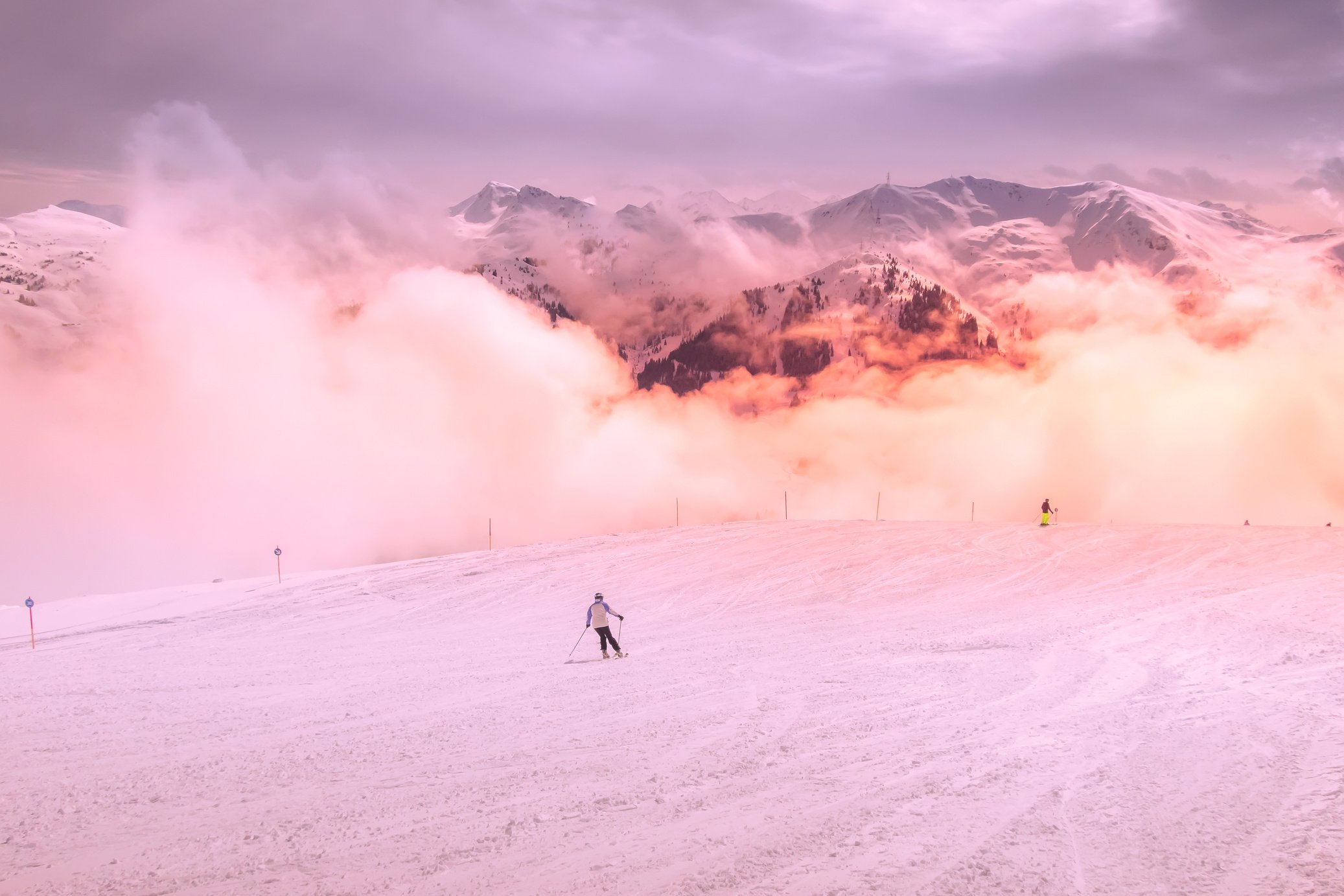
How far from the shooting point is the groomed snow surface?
8.04m

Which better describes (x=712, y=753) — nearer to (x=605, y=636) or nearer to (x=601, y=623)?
(x=601, y=623)

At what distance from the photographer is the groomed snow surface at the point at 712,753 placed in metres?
8.04

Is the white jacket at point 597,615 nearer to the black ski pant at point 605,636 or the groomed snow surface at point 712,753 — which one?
the black ski pant at point 605,636

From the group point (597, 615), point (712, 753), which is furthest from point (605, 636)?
point (712, 753)

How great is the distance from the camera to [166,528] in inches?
6501

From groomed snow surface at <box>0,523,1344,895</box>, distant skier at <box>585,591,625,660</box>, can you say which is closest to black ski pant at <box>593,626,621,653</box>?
distant skier at <box>585,591,625,660</box>

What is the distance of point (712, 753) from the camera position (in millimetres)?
11031

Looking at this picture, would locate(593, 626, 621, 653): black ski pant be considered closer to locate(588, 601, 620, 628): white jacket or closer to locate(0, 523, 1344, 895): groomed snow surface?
locate(588, 601, 620, 628): white jacket

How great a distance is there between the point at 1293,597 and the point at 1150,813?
17.9m

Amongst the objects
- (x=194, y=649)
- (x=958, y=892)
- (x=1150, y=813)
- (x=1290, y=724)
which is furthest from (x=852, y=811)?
(x=194, y=649)

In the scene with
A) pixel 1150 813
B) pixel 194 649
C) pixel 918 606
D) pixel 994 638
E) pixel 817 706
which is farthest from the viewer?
pixel 918 606

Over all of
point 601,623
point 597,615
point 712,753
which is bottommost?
point 712,753

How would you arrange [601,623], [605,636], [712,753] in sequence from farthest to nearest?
1. [605,636]
2. [601,623]
3. [712,753]

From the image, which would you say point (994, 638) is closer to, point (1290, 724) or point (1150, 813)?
point (1290, 724)
